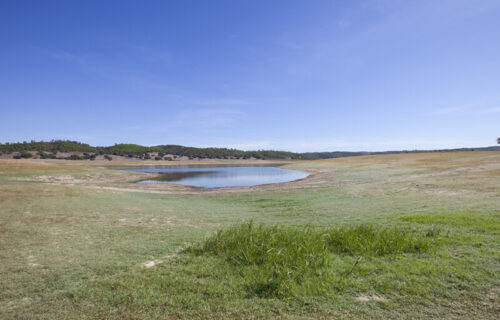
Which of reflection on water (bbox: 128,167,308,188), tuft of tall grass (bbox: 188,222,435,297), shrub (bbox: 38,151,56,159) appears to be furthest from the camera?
shrub (bbox: 38,151,56,159)

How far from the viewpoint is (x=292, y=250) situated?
6109 mm

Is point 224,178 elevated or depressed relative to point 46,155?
depressed

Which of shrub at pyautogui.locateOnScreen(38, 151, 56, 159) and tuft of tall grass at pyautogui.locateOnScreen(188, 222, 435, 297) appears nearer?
tuft of tall grass at pyautogui.locateOnScreen(188, 222, 435, 297)

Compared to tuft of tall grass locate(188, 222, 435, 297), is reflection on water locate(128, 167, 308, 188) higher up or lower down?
lower down

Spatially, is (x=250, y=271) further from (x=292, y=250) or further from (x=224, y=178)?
(x=224, y=178)

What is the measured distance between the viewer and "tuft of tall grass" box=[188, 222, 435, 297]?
482cm

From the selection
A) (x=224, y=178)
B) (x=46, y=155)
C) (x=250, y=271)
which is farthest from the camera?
(x=46, y=155)

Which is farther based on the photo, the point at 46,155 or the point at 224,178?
the point at 46,155

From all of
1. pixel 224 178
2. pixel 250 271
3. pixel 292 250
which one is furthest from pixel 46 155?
pixel 292 250

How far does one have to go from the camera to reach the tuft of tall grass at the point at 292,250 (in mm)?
4820

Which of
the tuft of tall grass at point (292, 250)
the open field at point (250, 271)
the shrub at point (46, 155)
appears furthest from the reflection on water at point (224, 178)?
the shrub at point (46, 155)

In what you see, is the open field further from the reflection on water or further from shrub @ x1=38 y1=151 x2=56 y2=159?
shrub @ x1=38 y1=151 x2=56 y2=159

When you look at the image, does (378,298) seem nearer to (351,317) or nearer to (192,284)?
(351,317)

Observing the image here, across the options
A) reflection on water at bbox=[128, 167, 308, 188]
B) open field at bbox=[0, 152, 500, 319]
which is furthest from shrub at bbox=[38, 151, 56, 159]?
open field at bbox=[0, 152, 500, 319]
